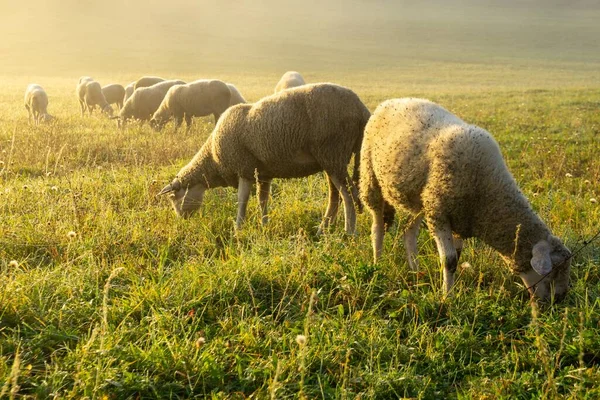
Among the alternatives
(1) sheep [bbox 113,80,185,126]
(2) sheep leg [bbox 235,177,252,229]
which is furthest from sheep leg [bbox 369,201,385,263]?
(1) sheep [bbox 113,80,185,126]

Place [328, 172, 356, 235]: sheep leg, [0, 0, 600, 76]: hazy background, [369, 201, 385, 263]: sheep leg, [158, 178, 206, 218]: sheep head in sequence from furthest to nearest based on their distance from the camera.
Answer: [0, 0, 600, 76]: hazy background → [158, 178, 206, 218]: sheep head → [328, 172, 356, 235]: sheep leg → [369, 201, 385, 263]: sheep leg

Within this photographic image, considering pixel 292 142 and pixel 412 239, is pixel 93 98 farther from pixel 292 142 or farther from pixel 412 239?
pixel 412 239

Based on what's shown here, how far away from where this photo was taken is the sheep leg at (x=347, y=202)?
5.71 metres

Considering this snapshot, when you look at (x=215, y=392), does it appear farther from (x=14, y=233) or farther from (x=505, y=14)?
(x=505, y=14)

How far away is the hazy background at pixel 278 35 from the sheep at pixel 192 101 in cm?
3663

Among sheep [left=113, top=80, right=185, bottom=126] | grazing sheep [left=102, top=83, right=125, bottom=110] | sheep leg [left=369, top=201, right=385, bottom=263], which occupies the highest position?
sheep leg [left=369, top=201, right=385, bottom=263]

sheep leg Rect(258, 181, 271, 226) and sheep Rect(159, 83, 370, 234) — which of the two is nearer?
sheep Rect(159, 83, 370, 234)

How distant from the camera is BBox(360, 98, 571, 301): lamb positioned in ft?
13.4

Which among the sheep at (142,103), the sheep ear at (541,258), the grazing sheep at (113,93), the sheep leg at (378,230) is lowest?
the grazing sheep at (113,93)

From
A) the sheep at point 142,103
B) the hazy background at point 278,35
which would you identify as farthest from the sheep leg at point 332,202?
the hazy background at point 278,35

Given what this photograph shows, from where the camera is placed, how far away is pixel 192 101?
531 inches

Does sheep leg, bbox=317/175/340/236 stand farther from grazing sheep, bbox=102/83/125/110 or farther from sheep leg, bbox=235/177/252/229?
grazing sheep, bbox=102/83/125/110

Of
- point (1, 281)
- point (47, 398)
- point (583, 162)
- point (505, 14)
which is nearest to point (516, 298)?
point (47, 398)

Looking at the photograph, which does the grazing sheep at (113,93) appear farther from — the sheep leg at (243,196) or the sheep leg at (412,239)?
the sheep leg at (412,239)
